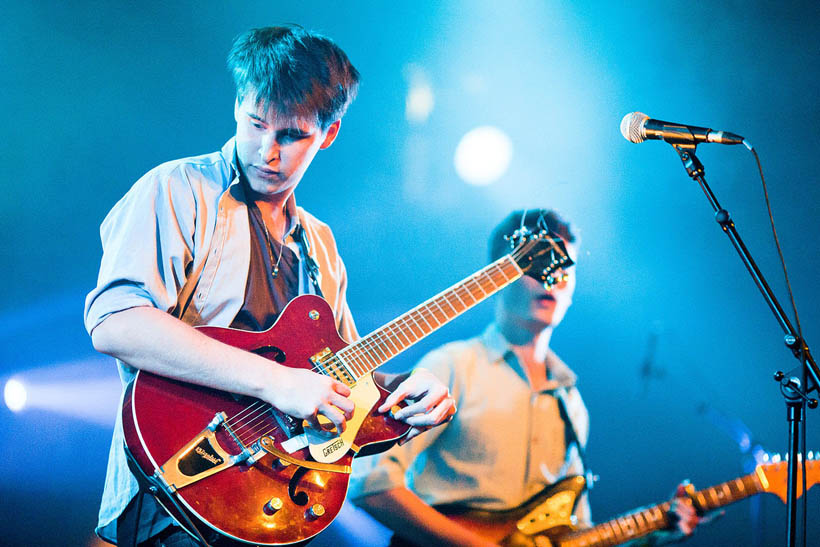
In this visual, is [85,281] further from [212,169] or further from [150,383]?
[150,383]

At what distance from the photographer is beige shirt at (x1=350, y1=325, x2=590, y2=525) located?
2.63 metres

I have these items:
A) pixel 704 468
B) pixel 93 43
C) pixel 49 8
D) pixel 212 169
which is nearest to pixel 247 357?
pixel 212 169

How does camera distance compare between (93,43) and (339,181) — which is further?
(339,181)

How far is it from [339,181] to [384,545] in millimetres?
1415

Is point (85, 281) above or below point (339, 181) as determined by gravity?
below

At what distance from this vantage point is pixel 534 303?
2.96m

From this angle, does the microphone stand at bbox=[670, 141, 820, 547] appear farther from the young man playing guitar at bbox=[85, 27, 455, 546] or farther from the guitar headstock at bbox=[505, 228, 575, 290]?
the young man playing guitar at bbox=[85, 27, 455, 546]

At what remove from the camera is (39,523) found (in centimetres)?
232

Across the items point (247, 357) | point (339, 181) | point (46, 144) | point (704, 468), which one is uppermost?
point (46, 144)

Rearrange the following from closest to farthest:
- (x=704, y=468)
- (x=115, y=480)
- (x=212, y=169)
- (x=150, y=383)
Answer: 1. (x=150, y=383)
2. (x=115, y=480)
3. (x=212, y=169)
4. (x=704, y=468)

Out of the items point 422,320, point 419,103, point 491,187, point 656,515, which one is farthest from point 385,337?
point 656,515

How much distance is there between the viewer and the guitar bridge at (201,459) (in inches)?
67.0

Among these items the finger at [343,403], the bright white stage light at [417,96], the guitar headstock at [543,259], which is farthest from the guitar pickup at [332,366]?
the bright white stage light at [417,96]

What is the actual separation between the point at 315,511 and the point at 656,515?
1.70 m
